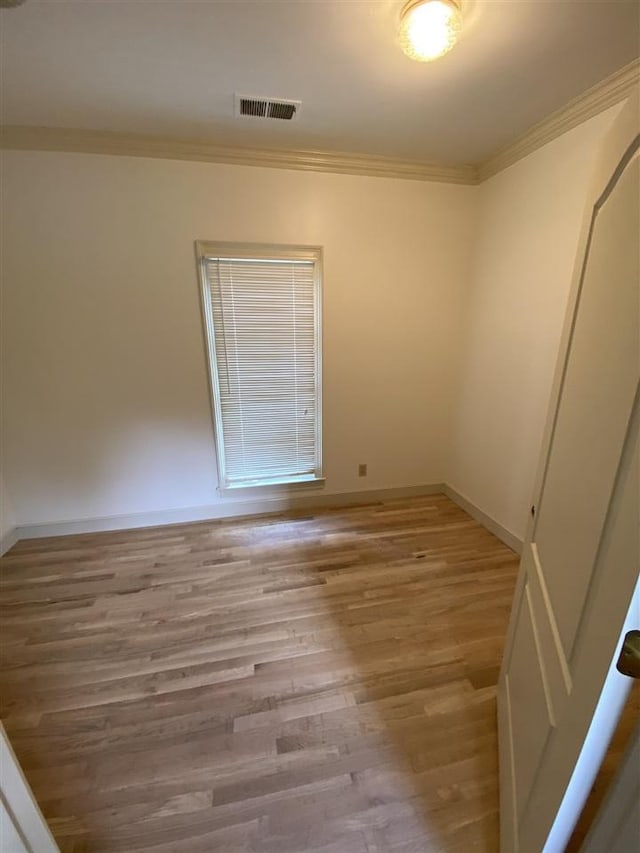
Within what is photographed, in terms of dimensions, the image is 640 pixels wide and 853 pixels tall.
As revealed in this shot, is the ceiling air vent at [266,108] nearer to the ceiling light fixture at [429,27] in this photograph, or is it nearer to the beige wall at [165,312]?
the beige wall at [165,312]

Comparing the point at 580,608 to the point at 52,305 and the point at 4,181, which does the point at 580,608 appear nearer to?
the point at 52,305

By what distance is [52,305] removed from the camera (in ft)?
7.48

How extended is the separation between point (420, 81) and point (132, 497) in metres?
3.15

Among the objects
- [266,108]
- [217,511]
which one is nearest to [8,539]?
[217,511]

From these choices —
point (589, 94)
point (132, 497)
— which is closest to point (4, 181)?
point (132, 497)

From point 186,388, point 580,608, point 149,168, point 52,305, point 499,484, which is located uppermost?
point 149,168

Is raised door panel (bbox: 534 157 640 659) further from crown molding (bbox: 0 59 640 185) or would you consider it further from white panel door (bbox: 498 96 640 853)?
crown molding (bbox: 0 59 640 185)

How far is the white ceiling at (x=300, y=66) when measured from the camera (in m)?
1.30

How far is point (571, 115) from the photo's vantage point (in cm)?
184

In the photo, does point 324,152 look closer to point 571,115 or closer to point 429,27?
point 429,27

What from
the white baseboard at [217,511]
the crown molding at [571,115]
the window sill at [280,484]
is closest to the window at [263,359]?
the window sill at [280,484]

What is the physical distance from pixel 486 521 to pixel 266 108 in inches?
121

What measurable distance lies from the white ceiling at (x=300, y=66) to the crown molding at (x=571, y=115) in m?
0.05

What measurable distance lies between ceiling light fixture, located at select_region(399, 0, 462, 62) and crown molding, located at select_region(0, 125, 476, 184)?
1.07 meters
